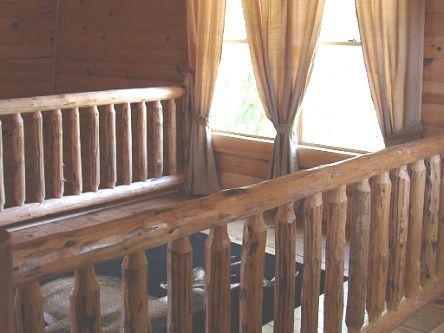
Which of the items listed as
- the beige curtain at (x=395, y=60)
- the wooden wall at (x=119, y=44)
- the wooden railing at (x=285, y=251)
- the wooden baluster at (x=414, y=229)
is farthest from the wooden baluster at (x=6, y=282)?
the wooden wall at (x=119, y=44)

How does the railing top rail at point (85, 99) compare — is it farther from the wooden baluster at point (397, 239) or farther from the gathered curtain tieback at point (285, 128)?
the wooden baluster at point (397, 239)

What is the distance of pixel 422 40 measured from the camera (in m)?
3.81

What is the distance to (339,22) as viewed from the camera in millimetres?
4379

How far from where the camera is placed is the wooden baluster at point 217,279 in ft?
6.52

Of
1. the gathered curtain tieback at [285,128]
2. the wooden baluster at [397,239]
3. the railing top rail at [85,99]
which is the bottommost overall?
the wooden baluster at [397,239]

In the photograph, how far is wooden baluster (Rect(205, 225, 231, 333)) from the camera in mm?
1986

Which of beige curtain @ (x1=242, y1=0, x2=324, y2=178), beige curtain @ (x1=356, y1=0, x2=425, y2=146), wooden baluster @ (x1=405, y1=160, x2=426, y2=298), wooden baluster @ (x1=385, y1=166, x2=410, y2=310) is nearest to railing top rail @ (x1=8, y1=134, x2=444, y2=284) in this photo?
wooden baluster @ (x1=385, y1=166, x2=410, y2=310)

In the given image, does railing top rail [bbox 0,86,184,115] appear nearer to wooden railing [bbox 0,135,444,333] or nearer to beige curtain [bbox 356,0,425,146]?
beige curtain [bbox 356,0,425,146]

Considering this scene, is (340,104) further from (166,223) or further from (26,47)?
(26,47)

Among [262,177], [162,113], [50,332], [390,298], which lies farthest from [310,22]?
[50,332]

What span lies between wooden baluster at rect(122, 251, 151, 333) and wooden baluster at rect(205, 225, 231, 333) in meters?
0.26

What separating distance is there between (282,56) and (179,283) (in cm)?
286

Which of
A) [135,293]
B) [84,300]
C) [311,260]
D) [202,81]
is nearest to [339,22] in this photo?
[202,81]

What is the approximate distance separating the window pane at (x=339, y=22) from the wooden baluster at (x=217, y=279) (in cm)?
265
